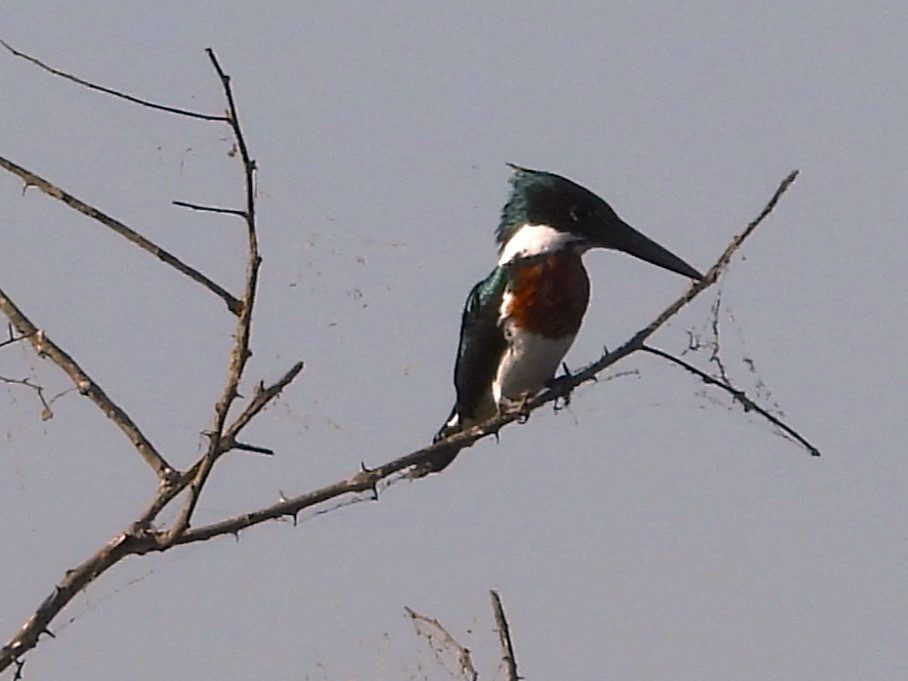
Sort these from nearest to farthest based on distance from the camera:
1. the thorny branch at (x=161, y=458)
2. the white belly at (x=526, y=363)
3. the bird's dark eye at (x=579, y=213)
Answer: the thorny branch at (x=161, y=458) → the white belly at (x=526, y=363) → the bird's dark eye at (x=579, y=213)

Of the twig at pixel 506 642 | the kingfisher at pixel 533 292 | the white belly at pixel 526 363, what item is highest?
the kingfisher at pixel 533 292

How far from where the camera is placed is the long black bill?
6246mm

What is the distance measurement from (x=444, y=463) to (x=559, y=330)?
1.63 meters

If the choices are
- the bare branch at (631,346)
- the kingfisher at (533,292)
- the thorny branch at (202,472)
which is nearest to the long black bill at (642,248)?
the kingfisher at (533,292)

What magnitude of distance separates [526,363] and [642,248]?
0.61 m

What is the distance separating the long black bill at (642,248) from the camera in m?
6.25

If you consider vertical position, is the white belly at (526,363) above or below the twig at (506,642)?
above

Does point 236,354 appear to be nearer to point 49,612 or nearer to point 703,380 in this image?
point 49,612

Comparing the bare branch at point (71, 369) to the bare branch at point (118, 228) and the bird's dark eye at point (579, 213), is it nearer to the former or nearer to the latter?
the bare branch at point (118, 228)

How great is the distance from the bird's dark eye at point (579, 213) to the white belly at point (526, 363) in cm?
46

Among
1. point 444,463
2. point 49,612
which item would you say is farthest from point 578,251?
point 49,612

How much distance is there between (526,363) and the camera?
246 inches

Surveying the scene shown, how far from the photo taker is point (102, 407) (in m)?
3.21

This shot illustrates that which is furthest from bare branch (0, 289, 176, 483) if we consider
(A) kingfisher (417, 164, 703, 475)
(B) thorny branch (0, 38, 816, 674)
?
(A) kingfisher (417, 164, 703, 475)
